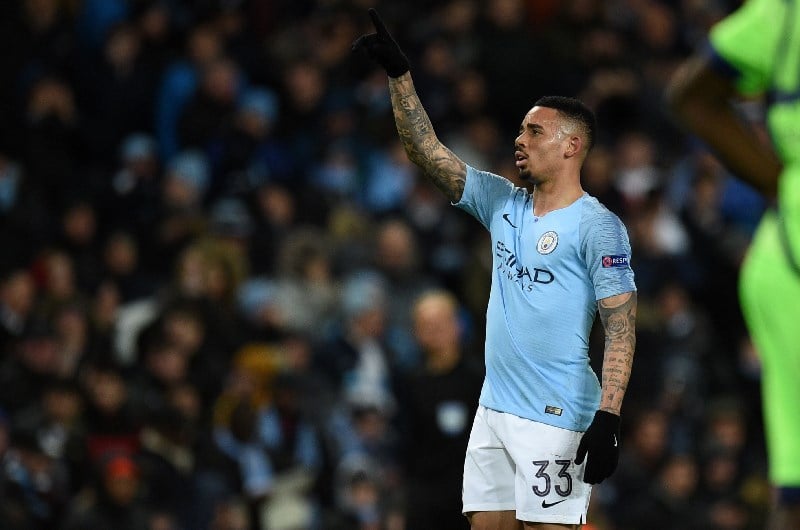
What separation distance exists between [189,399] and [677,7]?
8301 mm

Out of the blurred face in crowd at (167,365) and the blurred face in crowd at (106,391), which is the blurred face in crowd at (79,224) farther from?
the blurred face in crowd at (106,391)

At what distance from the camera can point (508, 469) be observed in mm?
5910

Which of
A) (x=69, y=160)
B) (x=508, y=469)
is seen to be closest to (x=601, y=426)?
(x=508, y=469)

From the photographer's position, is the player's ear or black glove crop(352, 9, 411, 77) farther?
black glove crop(352, 9, 411, 77)

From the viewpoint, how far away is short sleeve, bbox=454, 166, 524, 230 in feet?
20.2

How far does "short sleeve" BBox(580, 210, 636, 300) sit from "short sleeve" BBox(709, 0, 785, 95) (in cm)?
177

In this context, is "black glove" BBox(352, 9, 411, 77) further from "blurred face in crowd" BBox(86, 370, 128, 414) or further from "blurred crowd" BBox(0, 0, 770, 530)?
"blurred face in crowd" BBox(86, 370, 128, 414)

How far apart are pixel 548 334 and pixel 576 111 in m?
0.93


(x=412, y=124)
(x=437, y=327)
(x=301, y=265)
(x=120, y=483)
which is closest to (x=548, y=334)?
(x=412, y=124)

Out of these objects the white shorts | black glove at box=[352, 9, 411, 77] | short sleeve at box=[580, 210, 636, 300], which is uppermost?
black glove at box=[352, 9, 411, 77]

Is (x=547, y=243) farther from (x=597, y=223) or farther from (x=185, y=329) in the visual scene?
Result: (x=185, y=329)

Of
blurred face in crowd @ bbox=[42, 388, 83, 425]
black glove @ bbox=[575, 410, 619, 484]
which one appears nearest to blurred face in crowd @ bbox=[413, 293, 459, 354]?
black glove @ bbox=[575, 410, 619, 484]

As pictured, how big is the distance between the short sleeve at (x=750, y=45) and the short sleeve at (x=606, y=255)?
177 centimetres

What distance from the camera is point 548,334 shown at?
577 cm
